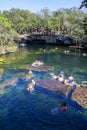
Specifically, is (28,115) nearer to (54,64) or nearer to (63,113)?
(63,113)

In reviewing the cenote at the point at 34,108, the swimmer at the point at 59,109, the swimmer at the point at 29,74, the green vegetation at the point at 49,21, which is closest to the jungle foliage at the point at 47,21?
the green vegetation at the point at 49,21

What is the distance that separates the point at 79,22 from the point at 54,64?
39151 mm

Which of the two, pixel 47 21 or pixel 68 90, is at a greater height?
pixel 47 21

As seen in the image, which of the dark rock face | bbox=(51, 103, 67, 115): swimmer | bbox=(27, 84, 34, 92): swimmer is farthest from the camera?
bbox=(27, 84, 34, 92): swimmer

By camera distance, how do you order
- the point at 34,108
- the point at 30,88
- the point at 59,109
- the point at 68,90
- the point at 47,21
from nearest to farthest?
the point at 59,109 → the point at 34,108 → the point at 68,90 → the point at 30,88 → the point at 47,21

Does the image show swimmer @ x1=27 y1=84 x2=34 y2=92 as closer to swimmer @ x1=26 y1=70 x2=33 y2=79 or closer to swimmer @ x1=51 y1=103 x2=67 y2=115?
swimmer @ x1=26 y1=70 x2=33 y2=79

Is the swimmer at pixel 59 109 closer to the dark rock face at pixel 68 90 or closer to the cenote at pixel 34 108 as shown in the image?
the cenote at pixel 34 108

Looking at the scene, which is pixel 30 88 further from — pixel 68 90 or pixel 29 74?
pixel 29 74

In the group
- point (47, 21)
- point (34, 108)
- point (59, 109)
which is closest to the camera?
point (59, 109)

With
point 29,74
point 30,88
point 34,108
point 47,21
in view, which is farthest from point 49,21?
point 34,108

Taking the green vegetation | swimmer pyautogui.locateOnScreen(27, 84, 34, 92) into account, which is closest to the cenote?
swimmer pyautogui.locateOnScreen(27, 84, 34, 92)

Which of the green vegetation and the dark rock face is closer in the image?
the dark rock face

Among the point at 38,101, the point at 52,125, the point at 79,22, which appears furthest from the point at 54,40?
the point at 52,125

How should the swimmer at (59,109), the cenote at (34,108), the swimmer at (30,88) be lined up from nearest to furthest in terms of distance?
the cenote at (34,108) → the swimmer at (59,109) → the swimmer at (30,88)
